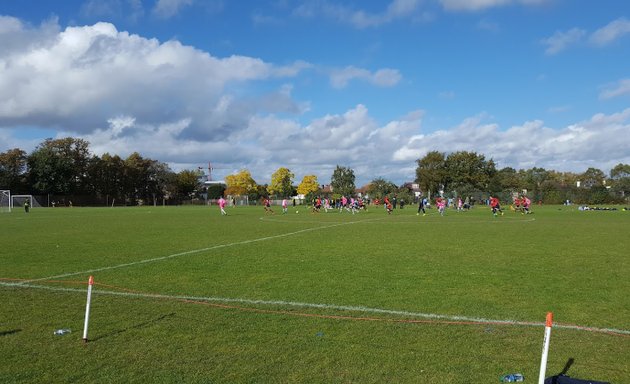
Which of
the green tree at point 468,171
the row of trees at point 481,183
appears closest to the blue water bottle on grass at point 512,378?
the row of trees at point 481,183

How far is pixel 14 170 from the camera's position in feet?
318

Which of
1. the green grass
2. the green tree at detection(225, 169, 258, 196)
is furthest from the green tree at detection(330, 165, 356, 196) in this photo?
the green grass

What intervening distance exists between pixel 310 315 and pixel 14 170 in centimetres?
10743

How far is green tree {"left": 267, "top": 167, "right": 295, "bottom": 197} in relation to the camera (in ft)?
449

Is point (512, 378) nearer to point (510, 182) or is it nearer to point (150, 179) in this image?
point (510, 182)

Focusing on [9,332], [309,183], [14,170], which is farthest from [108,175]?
[9,332]

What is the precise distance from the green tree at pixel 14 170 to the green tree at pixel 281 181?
6139cm

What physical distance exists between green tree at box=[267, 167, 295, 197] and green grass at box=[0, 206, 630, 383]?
398 feet

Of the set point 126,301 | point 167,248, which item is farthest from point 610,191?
point 126,301

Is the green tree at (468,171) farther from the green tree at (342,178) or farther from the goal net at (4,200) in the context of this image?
the goal net at (4,200)

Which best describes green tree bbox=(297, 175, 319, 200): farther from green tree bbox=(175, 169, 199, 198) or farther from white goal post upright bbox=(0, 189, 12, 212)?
white goal post upright bbox=(0, 189, 12, 212)

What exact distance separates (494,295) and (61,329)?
7.31 metres

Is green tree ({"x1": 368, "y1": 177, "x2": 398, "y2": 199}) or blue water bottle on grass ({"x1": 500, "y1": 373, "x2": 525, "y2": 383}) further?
green tree ({"x1": 368, "y1": 177, "x2": 398, "y2": 199})

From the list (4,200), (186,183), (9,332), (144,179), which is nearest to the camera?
(9,332)
